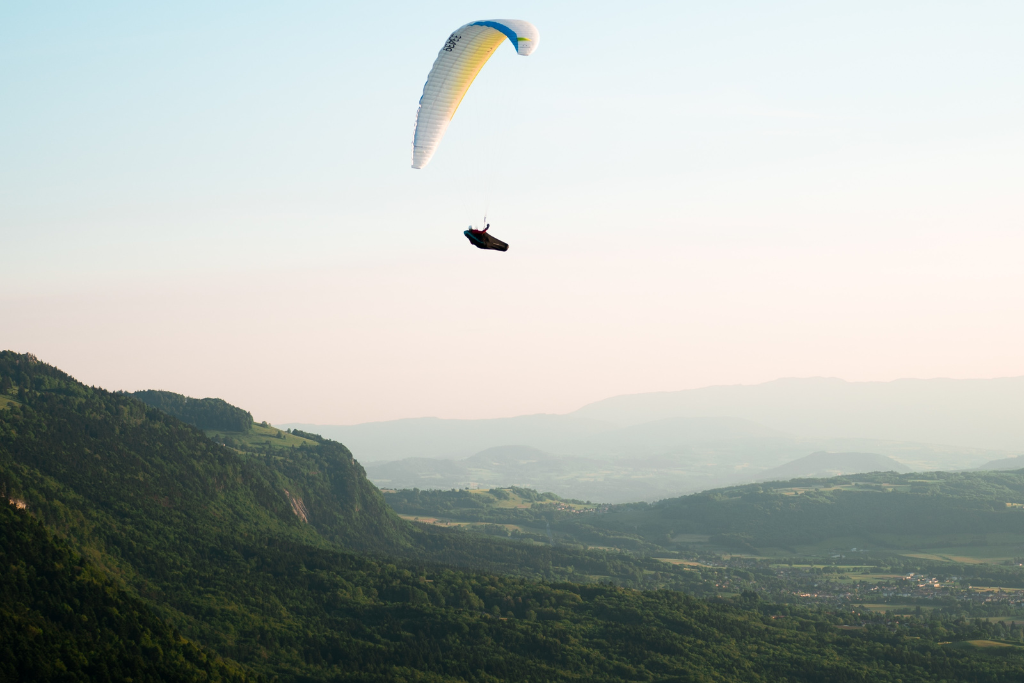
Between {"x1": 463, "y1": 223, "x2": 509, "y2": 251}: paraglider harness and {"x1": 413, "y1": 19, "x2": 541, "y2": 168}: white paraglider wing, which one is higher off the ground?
{"x1": 413, "y1": 19, "x2": 541, "y2": 168}: white paraglider wing

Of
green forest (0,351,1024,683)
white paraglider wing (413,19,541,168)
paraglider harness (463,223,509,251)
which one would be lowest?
green forest (0,351,1024,683)

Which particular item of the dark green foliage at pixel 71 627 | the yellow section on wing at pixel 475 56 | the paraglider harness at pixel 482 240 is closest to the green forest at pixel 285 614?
the dark green foliage at pixel 71 627

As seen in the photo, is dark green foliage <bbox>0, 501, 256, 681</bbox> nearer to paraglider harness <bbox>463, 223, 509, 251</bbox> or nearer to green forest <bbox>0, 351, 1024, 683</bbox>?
green forest <bbox>0, 351, 1024, 683</bbox>

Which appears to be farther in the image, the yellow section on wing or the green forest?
the green forest

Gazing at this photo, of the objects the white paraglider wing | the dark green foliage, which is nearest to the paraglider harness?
the white paraglider wing

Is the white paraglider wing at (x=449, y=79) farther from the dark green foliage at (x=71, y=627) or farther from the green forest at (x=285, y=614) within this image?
the green forest at (x=285, y=614)

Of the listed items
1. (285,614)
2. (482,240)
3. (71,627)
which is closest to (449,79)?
(482,240)

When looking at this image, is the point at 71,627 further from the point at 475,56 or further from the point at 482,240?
the point at 475,56
